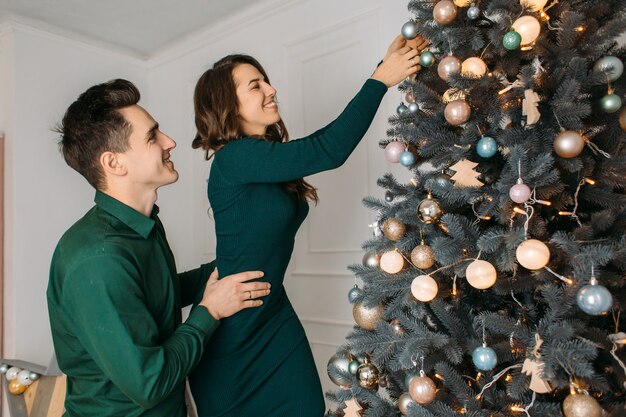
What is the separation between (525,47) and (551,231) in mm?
392

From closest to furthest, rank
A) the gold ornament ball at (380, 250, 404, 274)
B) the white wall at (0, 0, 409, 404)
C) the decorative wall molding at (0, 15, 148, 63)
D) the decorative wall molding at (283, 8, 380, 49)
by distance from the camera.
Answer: the gold ornament ball at (380, 250, 404, 274) < the decorative wall molding at (283, 8, 380, 49) < the white wall at (0, 0, 409, 404) < the decorative wall molding at (0, 15, 148, 63)

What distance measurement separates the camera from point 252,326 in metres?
1.37

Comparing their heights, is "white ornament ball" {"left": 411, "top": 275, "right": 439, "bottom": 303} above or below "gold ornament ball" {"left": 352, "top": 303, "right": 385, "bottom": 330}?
above

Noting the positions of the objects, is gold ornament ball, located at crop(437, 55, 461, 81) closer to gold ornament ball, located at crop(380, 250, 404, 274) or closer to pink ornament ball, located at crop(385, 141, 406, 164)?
pink ornament ball, located at crop(385, 141, 406, 164)

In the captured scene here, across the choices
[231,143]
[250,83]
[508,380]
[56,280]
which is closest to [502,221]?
[508,380]

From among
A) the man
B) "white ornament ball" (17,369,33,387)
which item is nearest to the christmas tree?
the man

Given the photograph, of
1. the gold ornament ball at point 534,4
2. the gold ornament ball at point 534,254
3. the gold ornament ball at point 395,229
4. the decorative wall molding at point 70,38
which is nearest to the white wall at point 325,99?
the decorative wall molding at point 70,38

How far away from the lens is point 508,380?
3.21ft

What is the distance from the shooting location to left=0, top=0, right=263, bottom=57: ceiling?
288 cm

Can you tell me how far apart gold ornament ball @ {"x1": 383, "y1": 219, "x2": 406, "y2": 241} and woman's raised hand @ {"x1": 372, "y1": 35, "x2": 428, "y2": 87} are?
0.35 metres

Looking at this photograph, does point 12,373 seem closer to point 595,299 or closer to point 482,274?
point 482,274

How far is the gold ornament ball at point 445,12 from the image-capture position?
1061 mm

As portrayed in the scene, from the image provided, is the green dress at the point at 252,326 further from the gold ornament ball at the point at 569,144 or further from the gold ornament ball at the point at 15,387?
the gold ornament ball at the point at 15,387

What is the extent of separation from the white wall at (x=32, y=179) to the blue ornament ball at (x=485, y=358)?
2.88 meters
